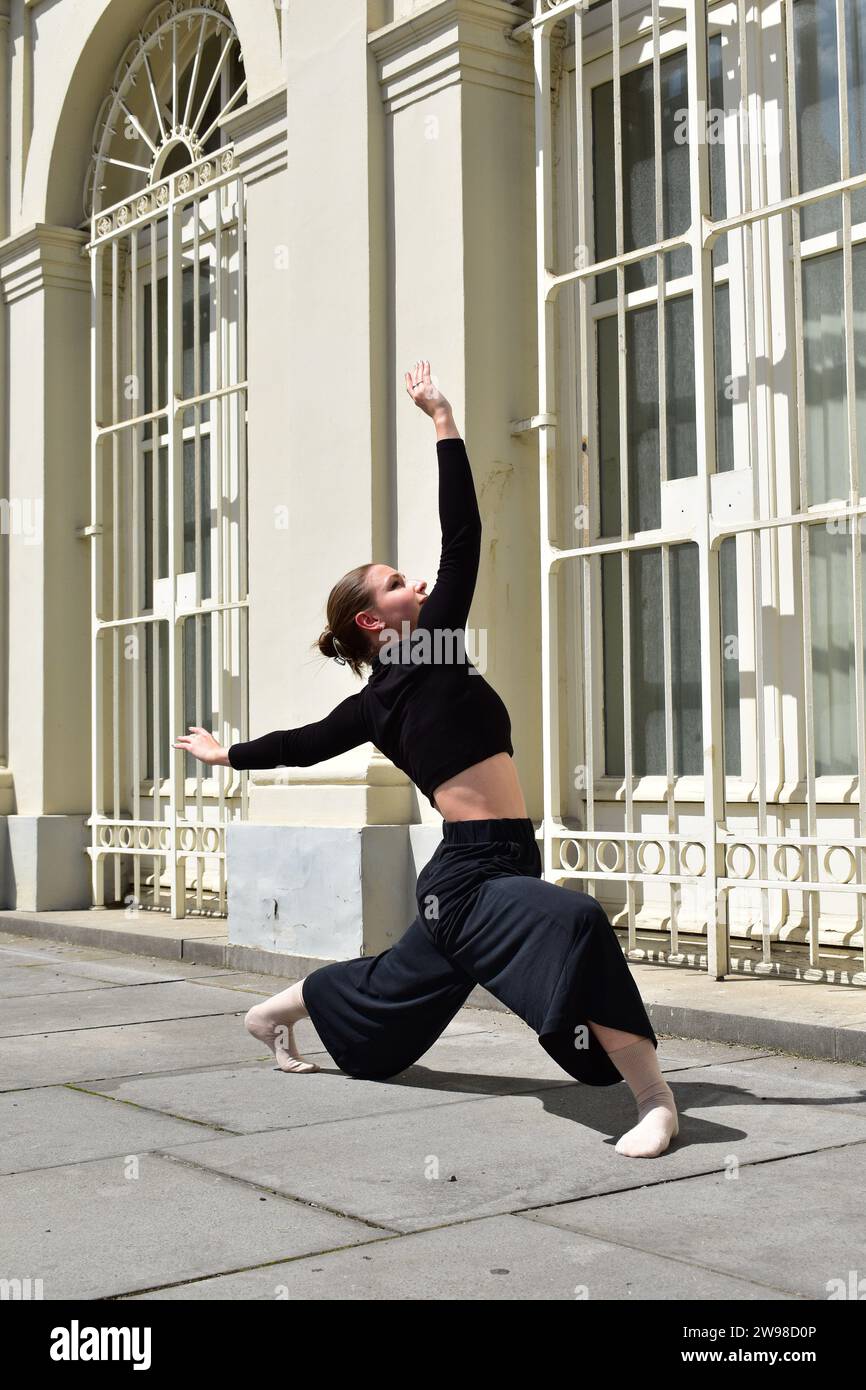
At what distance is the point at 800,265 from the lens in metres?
5.57

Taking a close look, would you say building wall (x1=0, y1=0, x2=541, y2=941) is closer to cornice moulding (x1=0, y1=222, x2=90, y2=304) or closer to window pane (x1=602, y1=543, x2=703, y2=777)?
window pane (x1=602, y1=543, x2=703, y2=777)

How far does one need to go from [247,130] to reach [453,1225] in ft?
19.9

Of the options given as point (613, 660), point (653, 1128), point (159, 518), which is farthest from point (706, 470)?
point (159, 518)

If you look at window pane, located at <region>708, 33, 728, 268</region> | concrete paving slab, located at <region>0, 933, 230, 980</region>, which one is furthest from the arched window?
window pane, located at <region>708, 33, 728, 268</region>

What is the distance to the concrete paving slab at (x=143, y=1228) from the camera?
9.45 ft

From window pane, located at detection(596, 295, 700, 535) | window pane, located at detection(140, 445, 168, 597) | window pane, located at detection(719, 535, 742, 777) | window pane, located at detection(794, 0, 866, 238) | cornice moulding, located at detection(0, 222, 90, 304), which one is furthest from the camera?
cornice moulding, located at detection(0, 222, 90, 304)

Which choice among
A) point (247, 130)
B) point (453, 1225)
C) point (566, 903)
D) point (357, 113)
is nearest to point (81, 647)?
point (247, 130)

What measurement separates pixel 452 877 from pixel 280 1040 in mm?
976

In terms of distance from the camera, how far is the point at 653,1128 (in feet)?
12.1

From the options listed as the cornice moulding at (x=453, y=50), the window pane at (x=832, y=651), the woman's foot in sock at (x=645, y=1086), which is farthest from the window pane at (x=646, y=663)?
the woman's foot in sock at (x=645, y=1086)

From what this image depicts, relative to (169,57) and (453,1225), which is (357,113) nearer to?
(169,57)

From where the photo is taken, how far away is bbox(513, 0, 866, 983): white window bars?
5559 mm

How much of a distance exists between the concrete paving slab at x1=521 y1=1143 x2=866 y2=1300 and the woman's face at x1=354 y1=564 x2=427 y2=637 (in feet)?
5.39
